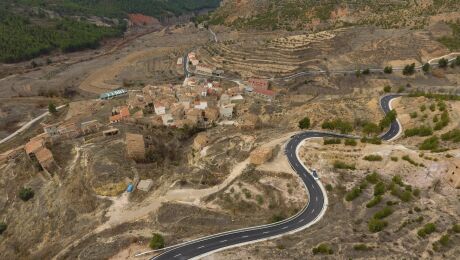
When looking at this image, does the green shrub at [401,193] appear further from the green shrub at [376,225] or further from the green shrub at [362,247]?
the green shrub at [362,247]

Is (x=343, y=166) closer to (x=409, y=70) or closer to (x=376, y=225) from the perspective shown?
(x=376, y=225)

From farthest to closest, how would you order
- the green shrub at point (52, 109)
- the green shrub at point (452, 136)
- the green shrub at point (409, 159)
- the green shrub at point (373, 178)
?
the green shrub at point (52, 109) → the green shrub at point (452, 136) → the green shrub at point (373, 178) → the green shrub at point (409, 159)

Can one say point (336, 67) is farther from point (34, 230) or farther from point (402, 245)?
point (34, 230)

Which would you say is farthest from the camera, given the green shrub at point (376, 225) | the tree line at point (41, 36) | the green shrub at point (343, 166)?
the tree line at point (41, 36)

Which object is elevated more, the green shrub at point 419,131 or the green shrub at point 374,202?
the green shrub at point 419,131

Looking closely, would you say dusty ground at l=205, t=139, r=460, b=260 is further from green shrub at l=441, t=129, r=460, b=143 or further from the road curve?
green shrub at l=441, t=129, r=460, b=143

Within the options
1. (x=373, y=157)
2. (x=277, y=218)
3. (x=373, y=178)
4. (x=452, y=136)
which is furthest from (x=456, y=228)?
(x=452, y=136)

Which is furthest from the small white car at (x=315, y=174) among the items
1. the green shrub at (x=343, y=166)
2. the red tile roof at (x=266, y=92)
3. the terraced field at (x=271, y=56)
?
the terraced field at (x=271, y=56)

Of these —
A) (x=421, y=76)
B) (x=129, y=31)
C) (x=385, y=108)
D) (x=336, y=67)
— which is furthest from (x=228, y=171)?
(x=129, y=31)
